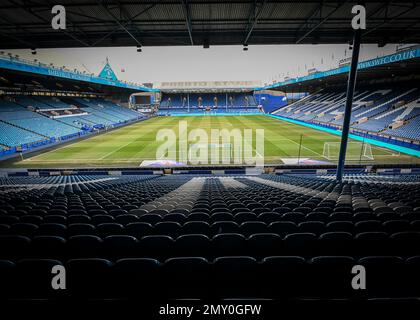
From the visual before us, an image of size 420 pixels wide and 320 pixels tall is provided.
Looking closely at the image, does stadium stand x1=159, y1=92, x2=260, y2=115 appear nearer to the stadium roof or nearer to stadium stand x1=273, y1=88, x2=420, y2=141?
stadium stand x1=273, y1=88, x2=420, y2=141

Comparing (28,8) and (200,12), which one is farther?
(200,12)

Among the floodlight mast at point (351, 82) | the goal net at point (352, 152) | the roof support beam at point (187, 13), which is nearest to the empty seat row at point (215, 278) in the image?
the roof support beam at point (187, 13)

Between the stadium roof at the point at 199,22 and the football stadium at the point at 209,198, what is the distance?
80mm

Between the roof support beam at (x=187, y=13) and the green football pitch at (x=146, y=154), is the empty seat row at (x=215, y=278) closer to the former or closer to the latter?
the roof support beam at (x=187, y=13)

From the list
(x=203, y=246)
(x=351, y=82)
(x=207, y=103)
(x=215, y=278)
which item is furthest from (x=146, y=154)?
(x=207, y=103)

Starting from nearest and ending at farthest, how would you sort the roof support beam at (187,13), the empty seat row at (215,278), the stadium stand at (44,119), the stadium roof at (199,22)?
the empty seat row at (215,278) → the roof support beam at (187,13) → the stadium roof at (199,22) → the stadium stand at (44,119)

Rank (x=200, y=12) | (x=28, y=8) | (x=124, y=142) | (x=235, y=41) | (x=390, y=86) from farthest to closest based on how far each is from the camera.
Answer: (x=390, y=86) → (x=124, y=142) → (x=235, y=41) → (x=200, y=12) → (x=28, y=8)

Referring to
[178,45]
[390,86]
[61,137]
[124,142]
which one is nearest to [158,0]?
[178,45]

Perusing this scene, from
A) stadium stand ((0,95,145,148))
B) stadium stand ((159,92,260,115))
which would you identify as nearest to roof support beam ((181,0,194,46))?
stadium stand ((0,95,145,148))


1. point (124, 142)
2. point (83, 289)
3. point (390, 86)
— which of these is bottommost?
point (83, 289)

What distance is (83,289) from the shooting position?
2.30m

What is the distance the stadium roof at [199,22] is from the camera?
956 centimetres

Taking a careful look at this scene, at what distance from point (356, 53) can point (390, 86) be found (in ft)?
130
